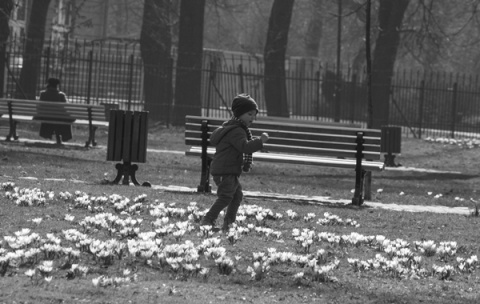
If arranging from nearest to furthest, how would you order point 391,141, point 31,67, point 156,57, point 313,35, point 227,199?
point 227,199 → point 391,141 → point 31,67 → point 156,57 → point 313,35

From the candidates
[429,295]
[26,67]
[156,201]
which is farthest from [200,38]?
[429,295]

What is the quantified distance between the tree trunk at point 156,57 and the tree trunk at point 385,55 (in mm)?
6318

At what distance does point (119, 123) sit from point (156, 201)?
3391mm

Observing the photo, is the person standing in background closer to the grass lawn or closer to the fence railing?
the fence railing

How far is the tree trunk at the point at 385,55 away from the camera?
3612cm

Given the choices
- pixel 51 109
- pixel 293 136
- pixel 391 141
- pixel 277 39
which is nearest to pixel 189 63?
pixel 277 39

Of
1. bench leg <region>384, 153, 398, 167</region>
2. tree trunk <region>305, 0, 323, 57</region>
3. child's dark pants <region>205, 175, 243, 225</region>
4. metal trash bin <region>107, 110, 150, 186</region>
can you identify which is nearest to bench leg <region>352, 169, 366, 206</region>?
metal trash bin <region>107, 110, 150, 186</region>

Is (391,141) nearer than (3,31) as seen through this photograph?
Yes

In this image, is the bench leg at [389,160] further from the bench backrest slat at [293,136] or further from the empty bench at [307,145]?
the bench backrest slat at [293,136]

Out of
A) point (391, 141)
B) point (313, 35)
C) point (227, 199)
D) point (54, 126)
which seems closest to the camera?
point (227, 199)

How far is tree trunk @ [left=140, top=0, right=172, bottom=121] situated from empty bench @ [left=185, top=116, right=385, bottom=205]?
62.4 feet

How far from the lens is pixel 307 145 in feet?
50.0

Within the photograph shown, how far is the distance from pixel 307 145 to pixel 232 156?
4.48m

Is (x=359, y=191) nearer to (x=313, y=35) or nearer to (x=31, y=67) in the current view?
(x=31, y=67)
